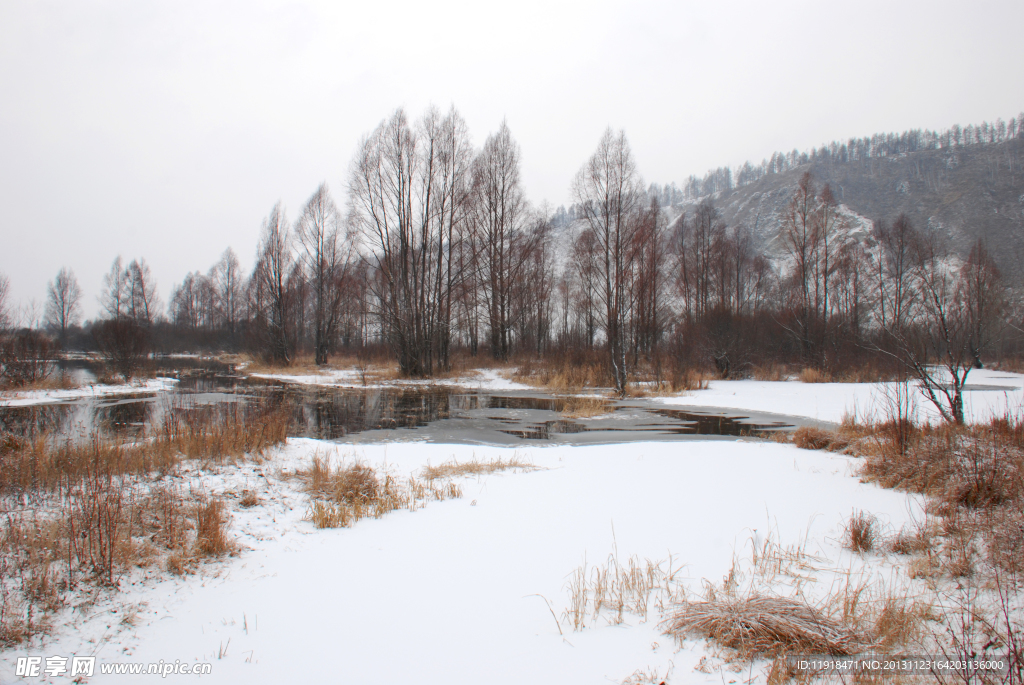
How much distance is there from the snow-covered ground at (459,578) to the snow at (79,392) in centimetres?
1416

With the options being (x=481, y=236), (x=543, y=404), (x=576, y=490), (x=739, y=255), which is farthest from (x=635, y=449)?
(x=739, y=255)

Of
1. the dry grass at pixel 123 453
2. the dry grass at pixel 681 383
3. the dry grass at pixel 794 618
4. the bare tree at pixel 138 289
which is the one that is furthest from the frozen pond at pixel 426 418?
the bare tree at pixel 138 289

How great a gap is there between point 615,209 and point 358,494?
14801mm

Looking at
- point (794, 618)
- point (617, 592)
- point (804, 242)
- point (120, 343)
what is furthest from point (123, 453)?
point (804, 242)

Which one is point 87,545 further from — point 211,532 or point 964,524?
point 964,524

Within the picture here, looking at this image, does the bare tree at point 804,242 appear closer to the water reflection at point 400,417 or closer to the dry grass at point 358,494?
the water reflection at point 400,417

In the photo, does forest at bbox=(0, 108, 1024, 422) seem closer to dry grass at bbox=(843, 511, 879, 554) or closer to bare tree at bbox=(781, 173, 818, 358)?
bare tree at bbox=(781, 173, 818, 358)

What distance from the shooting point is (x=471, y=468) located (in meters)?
6.55

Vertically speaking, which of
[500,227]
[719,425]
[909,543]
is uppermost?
[500,227]

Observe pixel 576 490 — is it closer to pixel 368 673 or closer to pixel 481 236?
pixel 368 673

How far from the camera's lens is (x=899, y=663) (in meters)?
2.08

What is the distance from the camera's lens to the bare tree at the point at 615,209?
54.8 feet

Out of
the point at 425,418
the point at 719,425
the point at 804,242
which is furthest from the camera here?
the point at 804,242

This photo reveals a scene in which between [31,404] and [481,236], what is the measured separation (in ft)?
72.9
